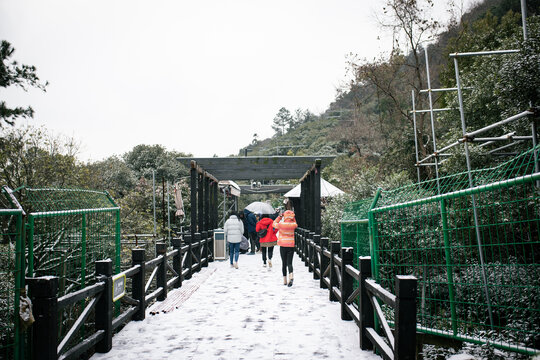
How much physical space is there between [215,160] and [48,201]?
7.79m

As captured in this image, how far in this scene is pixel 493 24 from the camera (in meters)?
19.6

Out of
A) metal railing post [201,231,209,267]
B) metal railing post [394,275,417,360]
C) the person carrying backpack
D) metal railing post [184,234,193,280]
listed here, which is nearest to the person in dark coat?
metal railing post [201,231,209,267]

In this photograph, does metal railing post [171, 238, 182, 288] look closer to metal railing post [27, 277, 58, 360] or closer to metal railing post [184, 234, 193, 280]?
metal railing post [184, 234, 193, 280]

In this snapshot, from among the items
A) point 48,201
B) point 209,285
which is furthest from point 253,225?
point 48,201

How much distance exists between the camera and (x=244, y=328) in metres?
5.20

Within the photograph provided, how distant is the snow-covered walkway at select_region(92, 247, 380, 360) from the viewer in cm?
427

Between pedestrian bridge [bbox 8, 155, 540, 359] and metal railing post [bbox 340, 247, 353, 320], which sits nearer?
pedestrian bridge [bbox 8, 155, 540, 359]

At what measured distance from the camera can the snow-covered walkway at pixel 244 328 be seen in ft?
14.0

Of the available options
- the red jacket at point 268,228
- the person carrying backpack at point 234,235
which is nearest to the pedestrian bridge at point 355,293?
the red jacket at point 268,228

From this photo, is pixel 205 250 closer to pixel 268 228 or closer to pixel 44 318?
pixel 268 228

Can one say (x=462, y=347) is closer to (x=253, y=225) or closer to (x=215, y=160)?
(x=215, y=160)

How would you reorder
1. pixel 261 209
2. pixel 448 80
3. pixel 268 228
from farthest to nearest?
1. pixel 448 80
2. pixel 261 209
3. pixel 268 228

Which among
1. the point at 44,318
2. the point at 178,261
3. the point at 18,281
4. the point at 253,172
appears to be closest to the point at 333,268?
the point at 178,261

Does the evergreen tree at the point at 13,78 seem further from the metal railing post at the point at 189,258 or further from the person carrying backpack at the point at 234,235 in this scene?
the person carrying backpack at the point at 234,235
